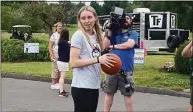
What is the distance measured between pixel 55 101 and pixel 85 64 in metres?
5.16

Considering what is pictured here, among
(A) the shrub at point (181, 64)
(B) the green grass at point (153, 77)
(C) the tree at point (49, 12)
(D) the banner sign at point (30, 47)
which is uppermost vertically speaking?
(C) the tree at point (49, 12)

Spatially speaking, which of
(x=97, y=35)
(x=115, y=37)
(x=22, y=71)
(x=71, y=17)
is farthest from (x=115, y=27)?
(x=71, y=17)

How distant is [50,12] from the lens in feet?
99.9

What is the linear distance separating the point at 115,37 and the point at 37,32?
44049mm

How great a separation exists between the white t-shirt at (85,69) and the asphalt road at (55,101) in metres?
3.95

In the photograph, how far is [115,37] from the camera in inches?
273

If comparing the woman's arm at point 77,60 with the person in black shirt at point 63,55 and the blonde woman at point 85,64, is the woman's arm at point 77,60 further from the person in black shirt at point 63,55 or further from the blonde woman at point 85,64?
the person in black shirt at point 63,55

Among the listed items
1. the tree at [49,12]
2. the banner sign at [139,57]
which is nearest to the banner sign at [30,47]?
the banner sign at [139,57]

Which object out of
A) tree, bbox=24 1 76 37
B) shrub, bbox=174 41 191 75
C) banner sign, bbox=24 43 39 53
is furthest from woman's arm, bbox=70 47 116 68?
tree, bbox=24 1 76 37

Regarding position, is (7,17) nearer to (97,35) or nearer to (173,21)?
(173,21)

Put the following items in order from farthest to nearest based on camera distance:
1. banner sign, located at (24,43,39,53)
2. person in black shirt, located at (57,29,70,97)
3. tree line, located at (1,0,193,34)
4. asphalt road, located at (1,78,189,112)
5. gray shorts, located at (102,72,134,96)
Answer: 1. tree line, located at (1,0,193,34)
2. banner sign, located at (24,43,39,53)
3. person in black shirt, located at (57,29,70,97)
4. asphalt road, located at (1,78,189,112)
5. gray shorts, located at (102,72,134,96)

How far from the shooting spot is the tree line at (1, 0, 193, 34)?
30.9 m

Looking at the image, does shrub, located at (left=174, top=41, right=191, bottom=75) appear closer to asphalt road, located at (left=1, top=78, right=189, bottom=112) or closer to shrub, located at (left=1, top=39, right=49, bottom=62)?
asphalt road, located at (left=1, top=78, right=189, bottom=112)

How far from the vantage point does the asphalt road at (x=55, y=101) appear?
8.52 meters
